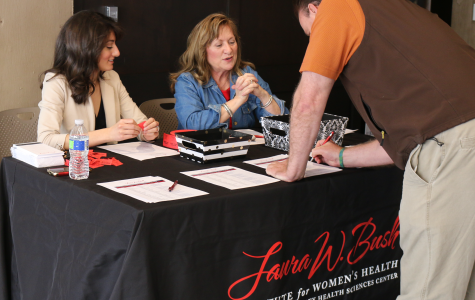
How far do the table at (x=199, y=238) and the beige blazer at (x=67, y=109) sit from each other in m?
0.37

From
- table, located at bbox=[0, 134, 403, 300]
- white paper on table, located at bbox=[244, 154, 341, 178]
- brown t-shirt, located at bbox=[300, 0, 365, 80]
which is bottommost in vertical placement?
table, located at bbox=[0, 134, 403, 300]

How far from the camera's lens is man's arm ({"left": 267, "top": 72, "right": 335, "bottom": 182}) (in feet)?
4.95

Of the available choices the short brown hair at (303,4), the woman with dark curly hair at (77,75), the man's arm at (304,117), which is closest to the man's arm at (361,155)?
the man's arm at (304,117)

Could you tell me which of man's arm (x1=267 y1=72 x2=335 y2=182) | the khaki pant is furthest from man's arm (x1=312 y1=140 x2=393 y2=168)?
the khaki pant

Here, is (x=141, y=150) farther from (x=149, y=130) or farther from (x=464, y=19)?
(x=464, y=19)

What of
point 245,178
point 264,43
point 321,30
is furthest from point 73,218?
point 264,43

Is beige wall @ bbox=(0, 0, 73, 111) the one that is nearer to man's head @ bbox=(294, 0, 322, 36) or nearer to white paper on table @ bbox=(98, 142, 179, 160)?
white paper on table @ bbox=(98, 142, 179, 160)

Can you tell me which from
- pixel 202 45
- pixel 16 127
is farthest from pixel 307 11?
pixel 16 127

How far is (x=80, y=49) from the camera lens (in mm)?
2391

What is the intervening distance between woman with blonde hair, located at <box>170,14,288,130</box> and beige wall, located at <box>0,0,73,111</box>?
2.78ft

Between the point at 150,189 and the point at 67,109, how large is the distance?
3.56ft

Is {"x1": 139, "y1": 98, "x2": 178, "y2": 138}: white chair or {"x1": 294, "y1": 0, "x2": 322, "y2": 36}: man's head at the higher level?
{"x1": 294, "y1": 0, "x2": 322, "y2": 36}: man's head

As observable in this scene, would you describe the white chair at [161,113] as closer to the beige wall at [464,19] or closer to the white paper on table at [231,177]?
the white paper on table at [231,177]

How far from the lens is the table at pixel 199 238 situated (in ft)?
4.70
